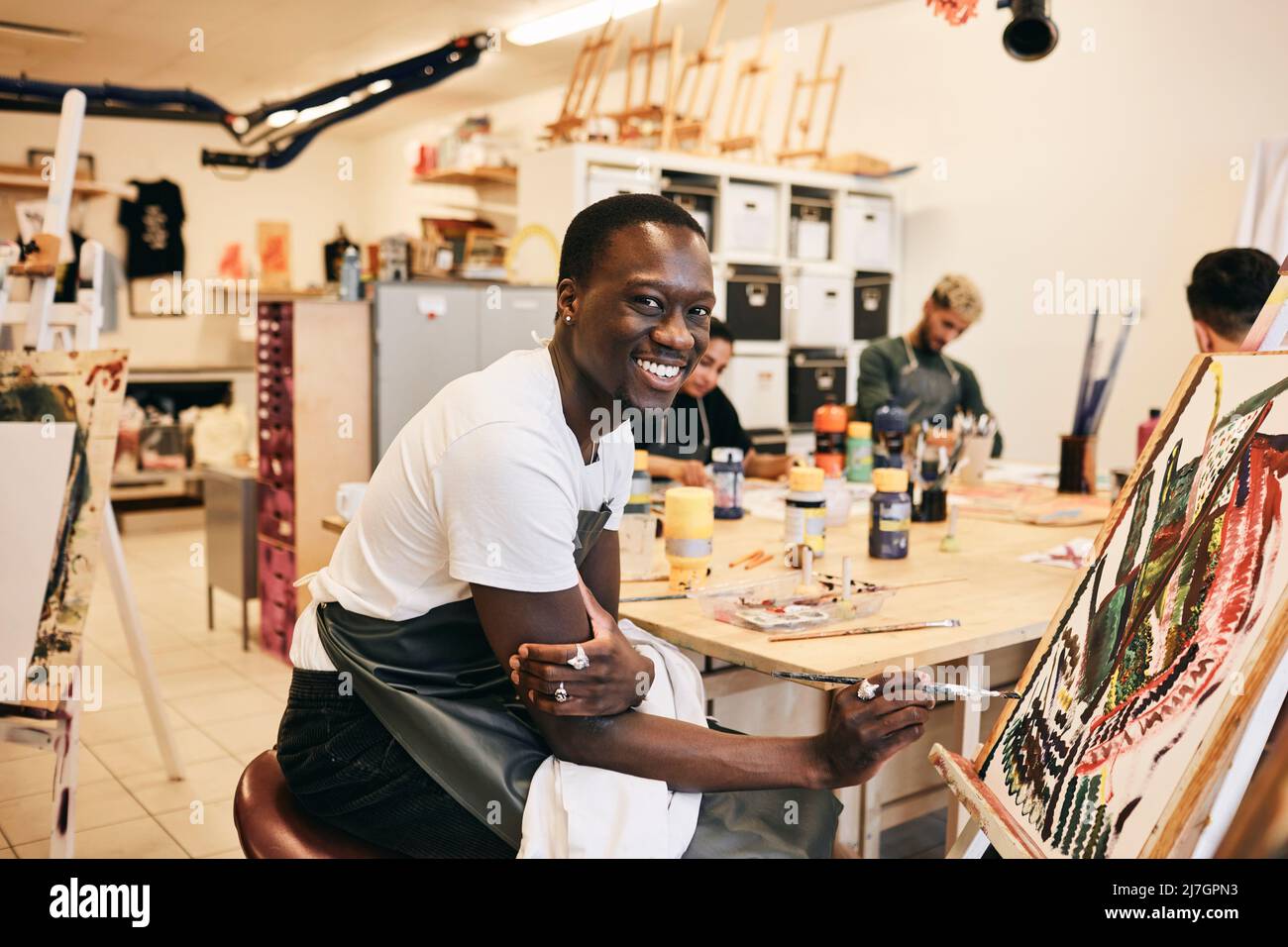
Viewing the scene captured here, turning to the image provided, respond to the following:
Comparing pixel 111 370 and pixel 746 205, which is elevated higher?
pixel 746 205

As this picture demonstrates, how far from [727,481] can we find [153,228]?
721 centimetres

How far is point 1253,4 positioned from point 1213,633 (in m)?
4.34

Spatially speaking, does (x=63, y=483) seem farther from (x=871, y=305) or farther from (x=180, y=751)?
(x=871, y=305)

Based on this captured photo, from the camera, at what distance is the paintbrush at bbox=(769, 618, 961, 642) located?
5.65ft

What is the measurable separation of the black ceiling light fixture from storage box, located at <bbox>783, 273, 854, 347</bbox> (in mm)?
2607

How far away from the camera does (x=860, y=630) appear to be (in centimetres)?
177

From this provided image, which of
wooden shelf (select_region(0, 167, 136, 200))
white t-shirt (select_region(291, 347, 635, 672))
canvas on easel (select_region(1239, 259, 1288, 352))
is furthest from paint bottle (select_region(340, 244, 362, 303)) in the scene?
canvas on easel (select_region(1239, 259, 1288, 352))

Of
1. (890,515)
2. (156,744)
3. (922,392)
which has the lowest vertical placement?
(156,744)

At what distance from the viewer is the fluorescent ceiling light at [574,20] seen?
5.90 m

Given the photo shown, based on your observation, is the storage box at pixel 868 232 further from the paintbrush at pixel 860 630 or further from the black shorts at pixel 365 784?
the black shorts at pixel 365 784

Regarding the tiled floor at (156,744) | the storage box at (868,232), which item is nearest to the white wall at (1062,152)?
the storage box at (868,232)

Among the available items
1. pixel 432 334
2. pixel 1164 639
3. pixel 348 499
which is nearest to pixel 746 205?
pixel 432 334

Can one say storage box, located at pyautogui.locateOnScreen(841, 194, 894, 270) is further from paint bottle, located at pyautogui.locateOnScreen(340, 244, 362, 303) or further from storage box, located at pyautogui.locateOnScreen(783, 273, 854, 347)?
paint bottle, located at pyautogui.locateOnScreen(340, 244, 362, 303)

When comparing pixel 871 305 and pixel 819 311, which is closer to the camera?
pixel 819 311
